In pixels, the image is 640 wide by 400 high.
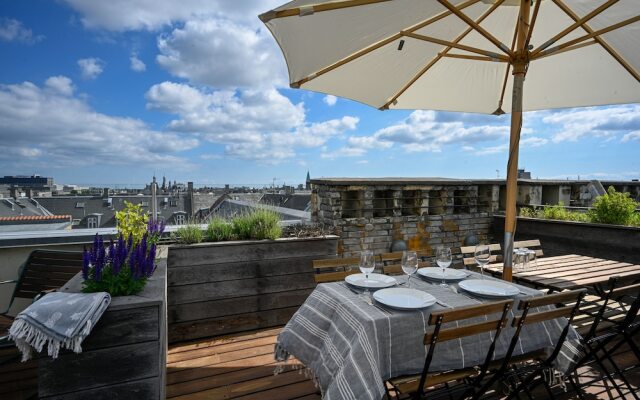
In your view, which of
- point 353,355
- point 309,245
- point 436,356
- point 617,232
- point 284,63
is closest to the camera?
point 353,355

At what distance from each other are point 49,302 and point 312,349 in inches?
47.9

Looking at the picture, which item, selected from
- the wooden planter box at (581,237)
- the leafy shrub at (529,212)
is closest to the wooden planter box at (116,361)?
the wooden planter box at (581,237)

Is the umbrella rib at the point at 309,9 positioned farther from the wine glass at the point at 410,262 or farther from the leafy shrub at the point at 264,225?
the leafy shrub at the point at 264,225

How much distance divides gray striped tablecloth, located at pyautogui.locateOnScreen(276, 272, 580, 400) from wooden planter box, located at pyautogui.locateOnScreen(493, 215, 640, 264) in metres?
2.47

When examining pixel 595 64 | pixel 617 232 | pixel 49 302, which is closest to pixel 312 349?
pixel 49 302

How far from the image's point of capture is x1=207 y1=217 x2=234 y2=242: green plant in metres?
3.22

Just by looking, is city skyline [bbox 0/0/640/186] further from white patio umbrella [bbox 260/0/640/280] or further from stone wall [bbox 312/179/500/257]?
stone wall [bbox 312/179/500/257]

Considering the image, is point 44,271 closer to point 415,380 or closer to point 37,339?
point 37,339

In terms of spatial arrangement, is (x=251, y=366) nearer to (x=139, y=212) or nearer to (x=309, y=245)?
(x=309, y=245)

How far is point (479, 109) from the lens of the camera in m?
3.46

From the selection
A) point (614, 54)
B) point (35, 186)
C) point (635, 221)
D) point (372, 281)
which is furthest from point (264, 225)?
point (35, 186)

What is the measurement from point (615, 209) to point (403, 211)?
2.27m

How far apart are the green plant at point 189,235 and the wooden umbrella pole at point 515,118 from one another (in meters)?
2.50

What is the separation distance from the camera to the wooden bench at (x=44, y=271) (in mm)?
2449
